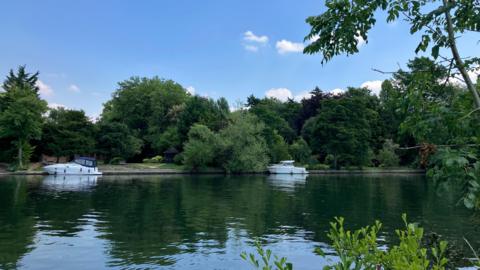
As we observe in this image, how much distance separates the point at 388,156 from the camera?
59750 mm

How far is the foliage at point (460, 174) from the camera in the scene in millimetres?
2336

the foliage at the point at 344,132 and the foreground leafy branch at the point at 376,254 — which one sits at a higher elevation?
Answer: the foliage at the point at 344,132

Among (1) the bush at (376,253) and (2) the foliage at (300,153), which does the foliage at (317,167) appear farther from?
(1) the bush at (376,253)

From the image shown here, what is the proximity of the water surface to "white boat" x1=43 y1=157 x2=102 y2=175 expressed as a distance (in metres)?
14.4

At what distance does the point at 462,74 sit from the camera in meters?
2.92

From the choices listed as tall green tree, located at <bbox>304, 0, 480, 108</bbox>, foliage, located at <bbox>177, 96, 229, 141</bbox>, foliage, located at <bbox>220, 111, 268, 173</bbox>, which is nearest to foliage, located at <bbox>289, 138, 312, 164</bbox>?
foliage, located at <bbox>220, 111, 268, 173</bbox>

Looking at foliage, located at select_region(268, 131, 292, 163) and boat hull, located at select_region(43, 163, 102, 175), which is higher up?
foliage, located at select_region(268, 131, 292, 163)

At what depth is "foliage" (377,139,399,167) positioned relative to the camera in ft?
196

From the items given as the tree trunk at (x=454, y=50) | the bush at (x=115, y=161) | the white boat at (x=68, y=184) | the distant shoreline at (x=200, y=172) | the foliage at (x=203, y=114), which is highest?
the foliage at (x=203, y=114)

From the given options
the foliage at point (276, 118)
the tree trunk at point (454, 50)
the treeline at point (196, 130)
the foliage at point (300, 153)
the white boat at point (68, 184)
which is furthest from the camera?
the foliage at point (300, 153)

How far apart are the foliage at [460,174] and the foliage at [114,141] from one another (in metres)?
49.5

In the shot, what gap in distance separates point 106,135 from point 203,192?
1046 inches

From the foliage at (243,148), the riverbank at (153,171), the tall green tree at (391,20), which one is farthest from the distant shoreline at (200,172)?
the tall green tree at (391,20)

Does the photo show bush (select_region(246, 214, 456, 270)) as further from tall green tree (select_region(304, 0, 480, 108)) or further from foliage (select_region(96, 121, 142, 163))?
foliage (select_region(96, 121, 142, 163))
